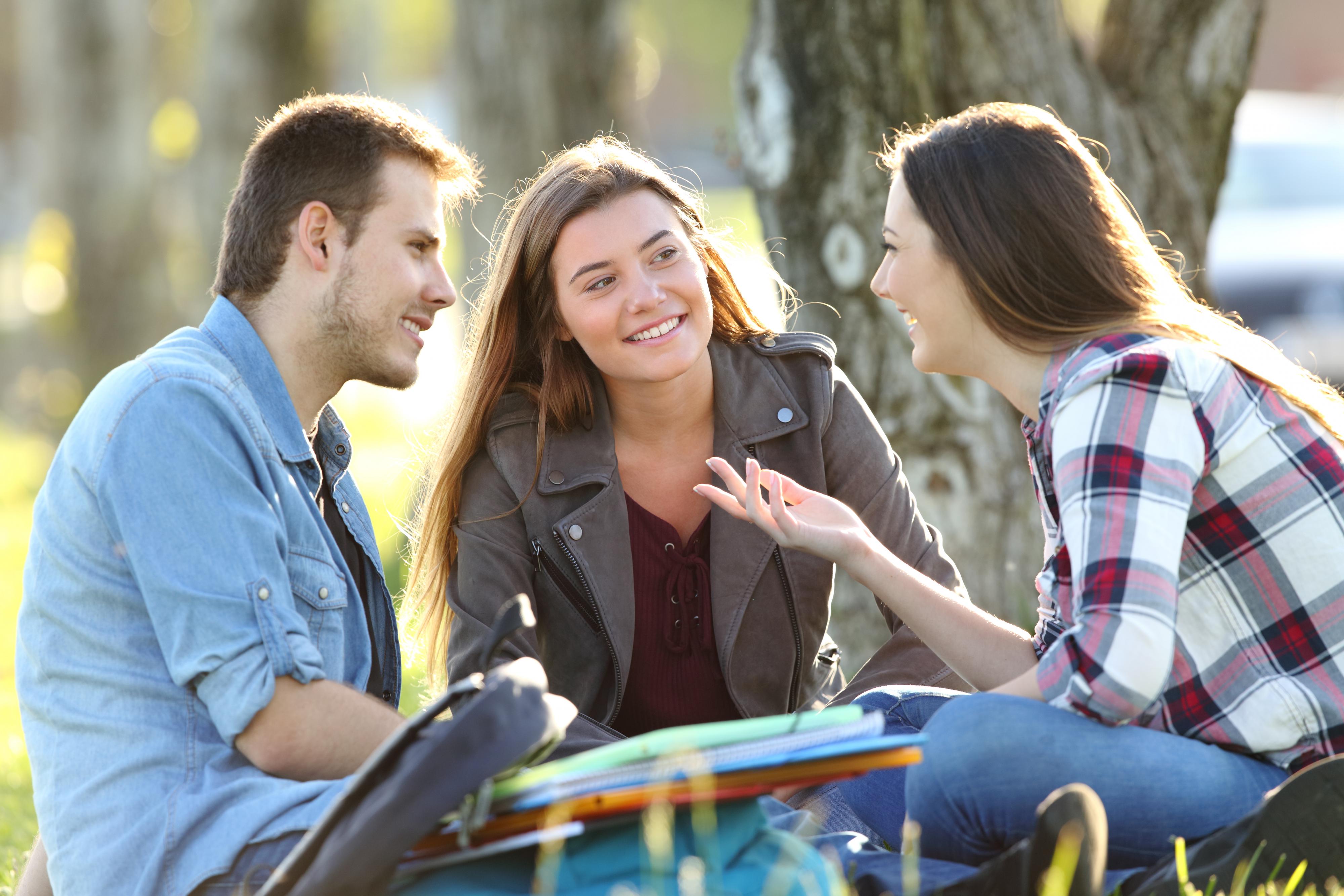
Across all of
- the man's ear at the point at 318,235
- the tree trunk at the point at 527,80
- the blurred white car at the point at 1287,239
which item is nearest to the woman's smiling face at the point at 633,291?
the man's ear at the point at 318,235

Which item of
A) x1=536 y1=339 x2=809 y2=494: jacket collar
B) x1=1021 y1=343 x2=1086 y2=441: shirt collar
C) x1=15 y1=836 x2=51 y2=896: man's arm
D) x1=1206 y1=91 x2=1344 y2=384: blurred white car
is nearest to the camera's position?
x1=1021 y1=343 x2=1086 y2=441: shirt collar

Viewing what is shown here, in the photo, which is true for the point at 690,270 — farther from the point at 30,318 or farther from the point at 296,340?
the point at 30,318

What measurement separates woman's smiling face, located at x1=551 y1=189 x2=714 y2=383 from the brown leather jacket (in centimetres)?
21

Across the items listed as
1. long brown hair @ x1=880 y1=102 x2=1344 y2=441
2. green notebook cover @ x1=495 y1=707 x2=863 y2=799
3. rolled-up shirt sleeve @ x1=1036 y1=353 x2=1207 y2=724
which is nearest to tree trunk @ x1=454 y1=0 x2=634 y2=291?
long brown hair @ x1=880 y1=102 x2=1344 y2=441

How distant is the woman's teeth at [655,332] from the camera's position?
3.21m

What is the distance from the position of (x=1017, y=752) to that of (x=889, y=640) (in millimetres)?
1105

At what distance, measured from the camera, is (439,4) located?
35.3 metres

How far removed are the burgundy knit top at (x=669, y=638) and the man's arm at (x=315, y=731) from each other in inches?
36.6

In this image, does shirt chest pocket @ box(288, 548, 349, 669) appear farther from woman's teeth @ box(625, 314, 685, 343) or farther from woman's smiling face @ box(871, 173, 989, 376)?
woman's smiling face @ box(871, 173, 989, 376)

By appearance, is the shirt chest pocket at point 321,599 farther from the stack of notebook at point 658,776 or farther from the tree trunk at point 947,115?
the tree trunk at point 947,115

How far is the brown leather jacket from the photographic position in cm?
319

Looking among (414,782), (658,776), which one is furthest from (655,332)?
(414,782)

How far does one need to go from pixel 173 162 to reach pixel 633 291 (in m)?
13.7

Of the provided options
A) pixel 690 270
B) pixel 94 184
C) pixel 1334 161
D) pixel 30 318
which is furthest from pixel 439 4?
pixel 690 270
